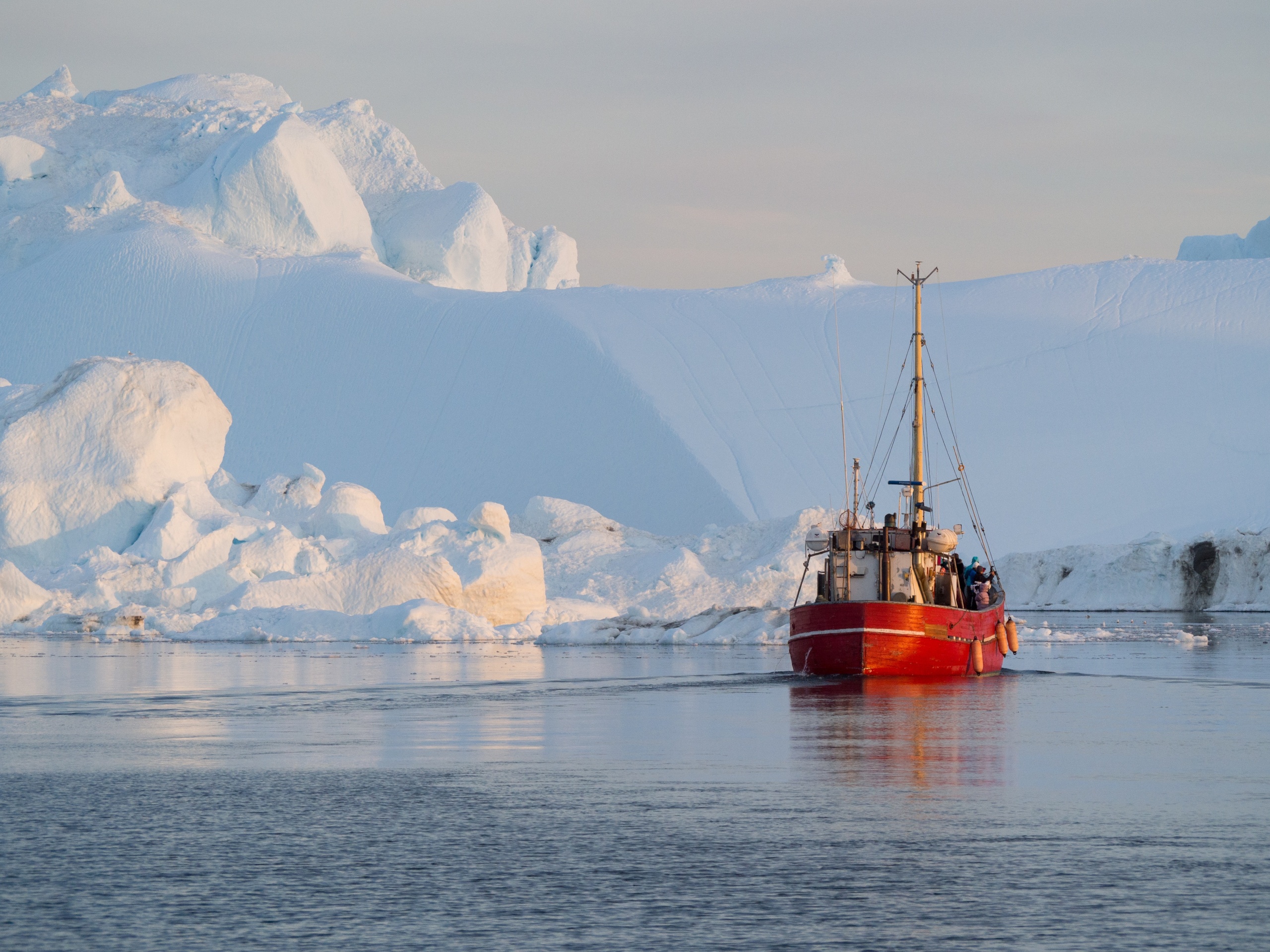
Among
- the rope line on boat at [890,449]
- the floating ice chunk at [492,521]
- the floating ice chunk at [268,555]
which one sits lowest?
the floating ice chunk at [268,555]

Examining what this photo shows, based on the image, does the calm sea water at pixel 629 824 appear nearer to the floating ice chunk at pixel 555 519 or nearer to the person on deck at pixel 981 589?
the person on deck at pixel 981 589

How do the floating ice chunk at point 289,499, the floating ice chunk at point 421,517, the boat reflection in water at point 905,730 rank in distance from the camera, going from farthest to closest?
the floating ice chunk at point 289,499 → the floating ice chunk at point 421,517 → the boat reflection in water at point 905,730

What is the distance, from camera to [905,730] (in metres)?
12.6

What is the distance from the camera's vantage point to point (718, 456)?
60.4 m

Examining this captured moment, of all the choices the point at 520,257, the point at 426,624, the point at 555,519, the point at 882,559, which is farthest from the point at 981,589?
the point at 520,257

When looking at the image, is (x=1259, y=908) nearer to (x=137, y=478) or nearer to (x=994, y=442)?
(x=137, y=478)

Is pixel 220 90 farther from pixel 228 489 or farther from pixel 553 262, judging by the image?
pixel 228 489

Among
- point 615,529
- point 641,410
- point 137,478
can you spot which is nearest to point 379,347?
point 641,410

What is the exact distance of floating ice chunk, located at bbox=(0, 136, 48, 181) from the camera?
6950 cm

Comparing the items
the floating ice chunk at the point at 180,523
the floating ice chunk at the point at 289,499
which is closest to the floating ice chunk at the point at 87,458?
the floating ice chunk at the point at 180,523

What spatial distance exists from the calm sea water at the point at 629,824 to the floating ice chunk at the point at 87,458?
2109 centimetres

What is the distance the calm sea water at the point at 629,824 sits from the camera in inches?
215

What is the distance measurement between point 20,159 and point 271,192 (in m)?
Answer: 10.5

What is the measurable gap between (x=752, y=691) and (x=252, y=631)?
1532cm
